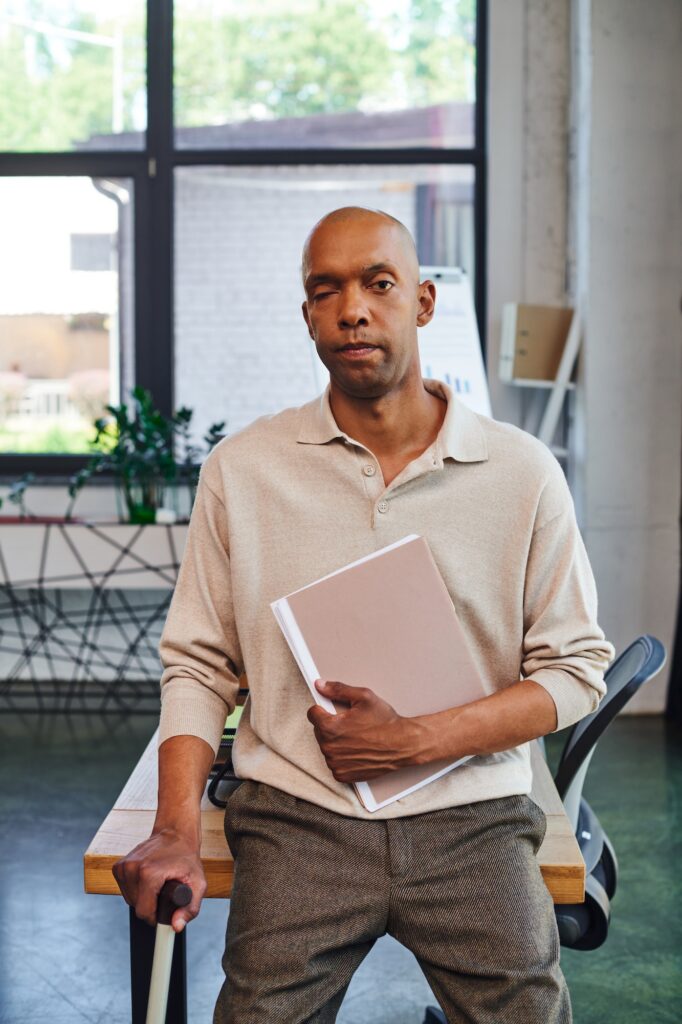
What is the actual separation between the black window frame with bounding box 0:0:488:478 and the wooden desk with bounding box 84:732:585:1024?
12.7ft

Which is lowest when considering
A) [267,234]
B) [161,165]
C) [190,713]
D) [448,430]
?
[190,713]

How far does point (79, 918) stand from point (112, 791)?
94 centimetres

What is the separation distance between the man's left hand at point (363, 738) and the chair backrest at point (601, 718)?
1.53 ft

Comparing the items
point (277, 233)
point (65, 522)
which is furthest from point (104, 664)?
point (277, 233)

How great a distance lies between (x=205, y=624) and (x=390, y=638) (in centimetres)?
28

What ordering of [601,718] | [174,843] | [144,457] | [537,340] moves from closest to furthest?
[174,843], [601,718], [144,457], [537,340]

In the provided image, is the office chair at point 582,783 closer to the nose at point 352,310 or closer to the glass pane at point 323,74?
the nose at point 352,310

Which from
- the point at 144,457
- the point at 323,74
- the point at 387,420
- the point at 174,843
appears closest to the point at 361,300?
the point at 387,420

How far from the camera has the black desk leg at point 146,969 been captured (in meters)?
1.40

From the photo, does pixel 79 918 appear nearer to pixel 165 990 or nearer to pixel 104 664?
pixel 165 990

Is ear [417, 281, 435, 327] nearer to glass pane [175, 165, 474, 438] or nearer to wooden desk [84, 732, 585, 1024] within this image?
wooden desk [84, 732, 585, 1024]

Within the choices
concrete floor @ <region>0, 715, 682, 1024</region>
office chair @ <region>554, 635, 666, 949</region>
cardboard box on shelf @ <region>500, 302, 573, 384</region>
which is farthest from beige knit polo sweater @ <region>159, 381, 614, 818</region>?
cardboard box on shelf @ <region>500, 302, 573, 384</region>

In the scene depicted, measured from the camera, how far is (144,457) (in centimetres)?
477

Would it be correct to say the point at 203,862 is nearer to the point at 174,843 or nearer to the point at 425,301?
the point at 174,843
